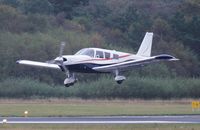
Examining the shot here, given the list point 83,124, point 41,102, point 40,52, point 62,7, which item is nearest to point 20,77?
point 40,52

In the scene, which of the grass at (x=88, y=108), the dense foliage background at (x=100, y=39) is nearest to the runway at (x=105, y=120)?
the grass at (x=88, y=108)

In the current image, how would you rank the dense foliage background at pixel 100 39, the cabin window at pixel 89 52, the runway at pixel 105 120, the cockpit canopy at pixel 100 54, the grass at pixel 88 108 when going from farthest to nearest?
the dense foliage background at pixel 100 39
the grass at pixel 88 108
the cabin window at pixel 89 52
the cockpit canopy at pixel 100 54
the runway at pixel 105 120

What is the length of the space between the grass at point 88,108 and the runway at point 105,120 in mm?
3756

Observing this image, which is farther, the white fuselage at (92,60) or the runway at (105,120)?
the white fuselage at (92,60)

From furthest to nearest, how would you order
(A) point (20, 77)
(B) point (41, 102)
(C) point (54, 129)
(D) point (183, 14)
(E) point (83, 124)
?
1. (D) point (183, 14)
2. (A) point (20, 77)
3. (B) point (41, 102)
4. (E) point (83, 124)
5. (C) point (54, 129)

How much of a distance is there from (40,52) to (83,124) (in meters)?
48.2

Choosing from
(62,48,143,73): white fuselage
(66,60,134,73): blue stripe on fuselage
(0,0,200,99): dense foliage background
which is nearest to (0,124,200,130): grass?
(66,60,134,73): blue stripe on fuselage

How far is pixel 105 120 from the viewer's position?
61500 millimetres

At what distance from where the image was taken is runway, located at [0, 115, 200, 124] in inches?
2331

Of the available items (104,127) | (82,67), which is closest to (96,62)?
(82,67)

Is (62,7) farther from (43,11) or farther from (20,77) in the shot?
(20,77)

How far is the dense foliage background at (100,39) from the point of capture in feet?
307

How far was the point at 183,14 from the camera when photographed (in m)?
124

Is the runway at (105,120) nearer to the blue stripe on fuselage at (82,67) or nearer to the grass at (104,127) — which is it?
the grass at (104,127)
